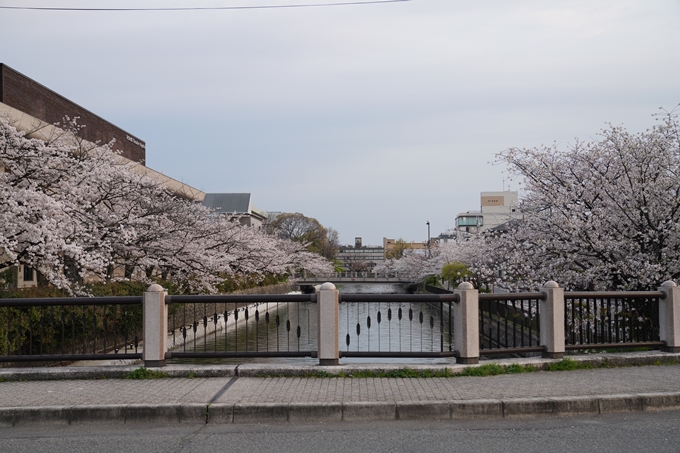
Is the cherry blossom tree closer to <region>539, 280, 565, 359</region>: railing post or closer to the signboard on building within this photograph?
<region>539, 280, 565, 359</region>: railing post

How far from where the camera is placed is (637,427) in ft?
22.1

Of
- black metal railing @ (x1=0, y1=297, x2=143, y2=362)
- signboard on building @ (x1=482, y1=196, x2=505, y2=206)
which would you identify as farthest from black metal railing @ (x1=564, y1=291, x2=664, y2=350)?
signboard on building @ (x1=482, y1=196, x2=505, y2=206)

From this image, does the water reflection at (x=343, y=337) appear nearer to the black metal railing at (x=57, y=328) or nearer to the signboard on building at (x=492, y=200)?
the black metal railing at (x=57, y=328)

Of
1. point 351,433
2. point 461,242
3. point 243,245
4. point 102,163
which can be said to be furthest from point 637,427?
point 461,242

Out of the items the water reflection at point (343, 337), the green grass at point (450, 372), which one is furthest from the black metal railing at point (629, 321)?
the water reflection at point (343, 337)

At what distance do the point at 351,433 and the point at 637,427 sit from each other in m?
3.24

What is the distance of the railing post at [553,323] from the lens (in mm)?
9844

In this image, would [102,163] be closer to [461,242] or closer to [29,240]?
[29,240]

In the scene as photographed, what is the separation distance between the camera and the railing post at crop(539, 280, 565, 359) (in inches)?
388

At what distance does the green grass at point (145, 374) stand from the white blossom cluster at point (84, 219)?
5.86m

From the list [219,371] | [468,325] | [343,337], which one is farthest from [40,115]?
[468,325]

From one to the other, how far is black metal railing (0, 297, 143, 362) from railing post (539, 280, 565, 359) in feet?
21.7

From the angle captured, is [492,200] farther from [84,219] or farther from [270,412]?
[270,412]

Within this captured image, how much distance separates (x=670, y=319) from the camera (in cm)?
1059
